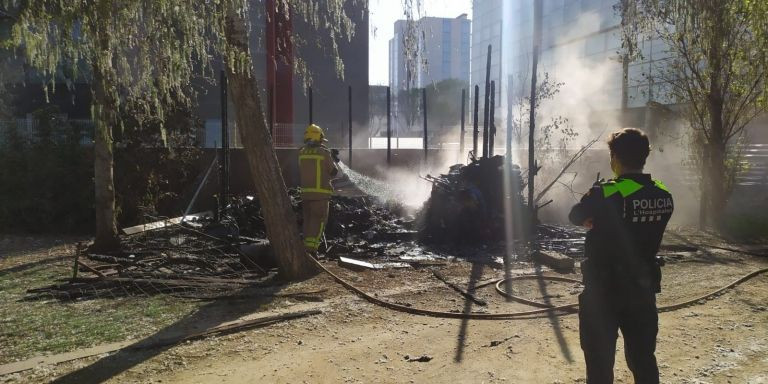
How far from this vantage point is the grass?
4.09 metres

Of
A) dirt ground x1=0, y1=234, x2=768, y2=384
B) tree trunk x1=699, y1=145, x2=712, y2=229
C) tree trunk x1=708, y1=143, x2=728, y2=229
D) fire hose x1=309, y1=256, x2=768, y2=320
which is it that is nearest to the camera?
dirt ground x1=0, y1=234, x2=768, y2=384

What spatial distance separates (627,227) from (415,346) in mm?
2111

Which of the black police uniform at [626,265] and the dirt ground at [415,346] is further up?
the black police uniform at [626,265]

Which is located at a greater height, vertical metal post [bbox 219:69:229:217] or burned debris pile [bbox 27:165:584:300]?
vertical metal post [bbox 219:69:229:217]

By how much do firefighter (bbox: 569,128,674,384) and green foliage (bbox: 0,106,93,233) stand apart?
30.2 ft

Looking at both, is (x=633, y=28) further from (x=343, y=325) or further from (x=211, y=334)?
(x=211, y=334)

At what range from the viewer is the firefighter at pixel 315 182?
7.46m

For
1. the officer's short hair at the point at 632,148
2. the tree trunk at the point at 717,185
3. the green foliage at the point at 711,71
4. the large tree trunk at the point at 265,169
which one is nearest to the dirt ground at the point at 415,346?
the large tree trunk at the point at 265,169

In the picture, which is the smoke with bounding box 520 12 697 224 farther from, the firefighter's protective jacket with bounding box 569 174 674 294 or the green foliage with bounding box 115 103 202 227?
the green foliage with bounding box 115 103 202 227

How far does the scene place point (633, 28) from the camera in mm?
9758

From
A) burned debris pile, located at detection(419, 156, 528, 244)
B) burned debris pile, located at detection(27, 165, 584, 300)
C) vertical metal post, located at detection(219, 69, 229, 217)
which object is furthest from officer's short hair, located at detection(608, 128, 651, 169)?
vertical metal post, located at detection(219, 69, 229, 217)

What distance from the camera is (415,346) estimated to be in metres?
4.33

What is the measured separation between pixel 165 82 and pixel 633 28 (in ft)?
28.0

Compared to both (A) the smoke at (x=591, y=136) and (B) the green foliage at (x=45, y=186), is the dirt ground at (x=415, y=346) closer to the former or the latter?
(A) the smoke at (x=591, y=136)
